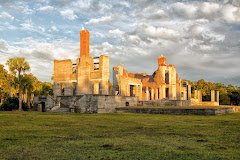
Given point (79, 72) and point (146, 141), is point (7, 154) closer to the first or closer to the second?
point (146, 141)

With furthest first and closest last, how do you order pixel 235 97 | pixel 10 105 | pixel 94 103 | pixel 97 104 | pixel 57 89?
pixel 235 97 → pixel 57 89 → pixel 10 105 → pixel 94 103 → pixel 97 104

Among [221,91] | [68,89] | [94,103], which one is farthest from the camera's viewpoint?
[221,91]

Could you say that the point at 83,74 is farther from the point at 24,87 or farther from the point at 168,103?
the point at 168,103

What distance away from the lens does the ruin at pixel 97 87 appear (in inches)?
899

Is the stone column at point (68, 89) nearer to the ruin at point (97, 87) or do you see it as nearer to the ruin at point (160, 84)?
the ruin at point (97, 87)

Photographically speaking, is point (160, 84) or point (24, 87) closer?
point (24, 87)

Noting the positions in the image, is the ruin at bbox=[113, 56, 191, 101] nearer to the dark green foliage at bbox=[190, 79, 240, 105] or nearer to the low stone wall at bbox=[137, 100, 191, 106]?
the dark green foliage at bbox=[190, 79, 240, 105]

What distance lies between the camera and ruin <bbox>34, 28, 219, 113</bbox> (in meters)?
22.8

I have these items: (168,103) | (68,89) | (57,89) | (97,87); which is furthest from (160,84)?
(168,103)

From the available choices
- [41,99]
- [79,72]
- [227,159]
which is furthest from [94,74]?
[227,159]

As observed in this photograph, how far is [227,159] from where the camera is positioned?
437cm

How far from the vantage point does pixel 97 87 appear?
35500mm

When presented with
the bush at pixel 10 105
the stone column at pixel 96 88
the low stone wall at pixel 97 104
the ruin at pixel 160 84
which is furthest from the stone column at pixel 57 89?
the low stone wall at pixel 97 104

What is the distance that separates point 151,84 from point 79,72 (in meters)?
17.4
